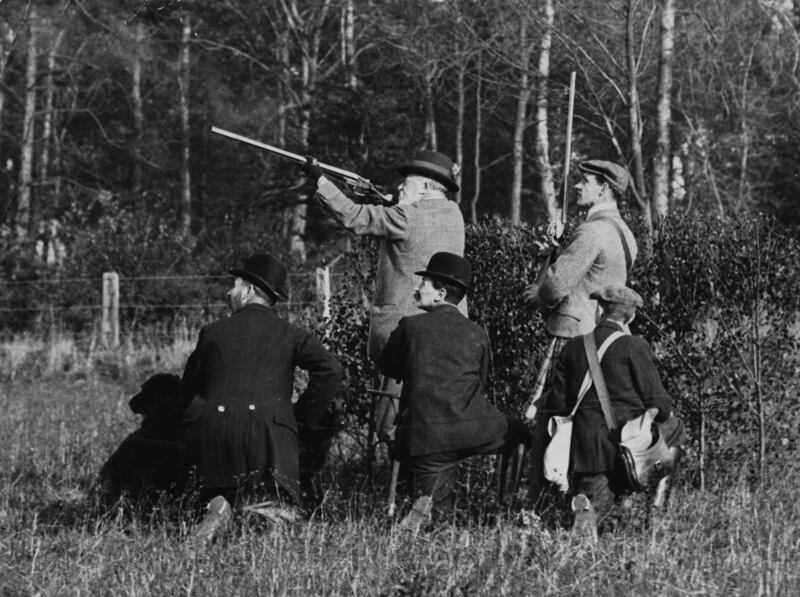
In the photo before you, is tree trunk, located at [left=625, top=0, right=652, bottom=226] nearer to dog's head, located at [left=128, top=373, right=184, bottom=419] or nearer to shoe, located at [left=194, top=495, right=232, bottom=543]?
Result: dog's head, located at [left=128, top=373, right=184, bottom=419]

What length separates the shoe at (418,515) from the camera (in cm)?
697

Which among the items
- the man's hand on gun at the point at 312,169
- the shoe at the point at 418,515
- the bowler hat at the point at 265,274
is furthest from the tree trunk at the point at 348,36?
the shoe at the point at 418,515

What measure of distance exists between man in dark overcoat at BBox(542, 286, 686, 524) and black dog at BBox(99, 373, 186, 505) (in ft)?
7.28

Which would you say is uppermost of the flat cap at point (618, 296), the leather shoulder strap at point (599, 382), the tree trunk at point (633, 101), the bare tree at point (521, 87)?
the bare tree at point (521, 87)

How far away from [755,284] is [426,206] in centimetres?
219

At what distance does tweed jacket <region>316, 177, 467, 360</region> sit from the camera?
771 cm

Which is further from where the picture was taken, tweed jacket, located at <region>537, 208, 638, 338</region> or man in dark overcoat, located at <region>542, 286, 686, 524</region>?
tweed jacket, located at <region>537, 208, 638, 338</region>

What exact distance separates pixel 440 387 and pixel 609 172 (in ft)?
5.15

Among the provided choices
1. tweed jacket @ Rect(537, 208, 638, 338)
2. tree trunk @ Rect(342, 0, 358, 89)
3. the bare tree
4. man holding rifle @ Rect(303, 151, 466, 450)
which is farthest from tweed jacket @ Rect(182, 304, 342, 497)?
tree trunk @ Rect(342, 0, 358, 89)

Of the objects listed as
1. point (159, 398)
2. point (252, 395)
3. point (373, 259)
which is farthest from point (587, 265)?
point (159, 398)

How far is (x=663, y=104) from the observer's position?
17984 millimetres

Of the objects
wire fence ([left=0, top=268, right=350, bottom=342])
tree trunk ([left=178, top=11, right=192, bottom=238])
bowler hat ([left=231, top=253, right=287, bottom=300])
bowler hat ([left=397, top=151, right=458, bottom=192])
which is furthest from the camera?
tree trunk ([left=178, top=11, right=192, bottom=238])

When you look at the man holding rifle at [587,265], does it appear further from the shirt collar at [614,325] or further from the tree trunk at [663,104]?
the tree trunk at [663,104]

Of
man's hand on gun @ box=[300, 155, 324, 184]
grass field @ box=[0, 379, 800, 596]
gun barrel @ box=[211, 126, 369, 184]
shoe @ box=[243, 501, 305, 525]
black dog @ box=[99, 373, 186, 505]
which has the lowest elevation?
grass field @ box=[0, 379, 800, 596]
